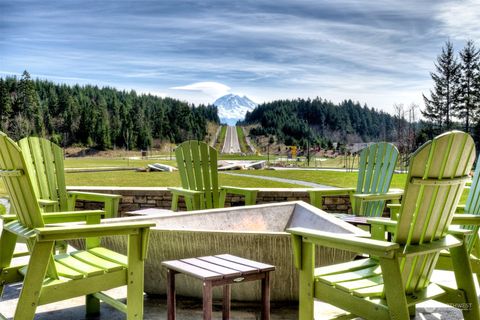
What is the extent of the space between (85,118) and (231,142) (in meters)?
40.8

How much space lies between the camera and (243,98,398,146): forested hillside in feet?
364

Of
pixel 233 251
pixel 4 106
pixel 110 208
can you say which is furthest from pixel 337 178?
pixel 4 106

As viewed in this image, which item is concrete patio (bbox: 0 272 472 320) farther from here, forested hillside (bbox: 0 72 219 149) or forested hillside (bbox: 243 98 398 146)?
forested hillside (bbox: 243 98 398 146)

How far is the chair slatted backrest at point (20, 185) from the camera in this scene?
8.46 ft

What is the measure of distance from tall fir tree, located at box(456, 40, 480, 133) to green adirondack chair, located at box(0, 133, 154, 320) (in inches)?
1916

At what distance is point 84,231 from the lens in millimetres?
2547

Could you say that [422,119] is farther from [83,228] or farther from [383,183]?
[83,228]

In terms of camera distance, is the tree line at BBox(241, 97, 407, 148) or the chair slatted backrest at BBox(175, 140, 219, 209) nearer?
the chair slatted backrest at BBox(175, 140, 219, 209)

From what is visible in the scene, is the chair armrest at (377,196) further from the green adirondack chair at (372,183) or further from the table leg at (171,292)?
the table leg at (171,292)

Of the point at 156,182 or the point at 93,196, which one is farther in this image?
the point at 156,182

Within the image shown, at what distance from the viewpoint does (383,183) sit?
5.36 m

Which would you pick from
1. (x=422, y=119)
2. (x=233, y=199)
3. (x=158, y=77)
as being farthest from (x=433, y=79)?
(x=158, y=77)

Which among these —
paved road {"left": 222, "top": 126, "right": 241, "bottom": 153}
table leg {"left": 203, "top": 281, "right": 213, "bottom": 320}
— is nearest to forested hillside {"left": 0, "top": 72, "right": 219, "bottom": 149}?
paved road {"left": 222, "top": 126, "right": 241, "bottom": 153}

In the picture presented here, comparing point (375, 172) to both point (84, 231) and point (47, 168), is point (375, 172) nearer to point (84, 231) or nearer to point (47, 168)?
point (47, 168)
